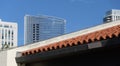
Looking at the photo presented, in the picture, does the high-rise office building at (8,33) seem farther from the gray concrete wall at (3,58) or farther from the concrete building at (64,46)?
the concrete building at (64,46)

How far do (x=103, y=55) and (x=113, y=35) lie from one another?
912 millimetres

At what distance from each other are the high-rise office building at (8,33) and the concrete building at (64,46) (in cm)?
9571

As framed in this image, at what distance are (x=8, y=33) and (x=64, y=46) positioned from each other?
10944cm

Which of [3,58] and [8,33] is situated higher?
[8,33]

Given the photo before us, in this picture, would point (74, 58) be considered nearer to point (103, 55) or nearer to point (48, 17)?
point (103, 55)

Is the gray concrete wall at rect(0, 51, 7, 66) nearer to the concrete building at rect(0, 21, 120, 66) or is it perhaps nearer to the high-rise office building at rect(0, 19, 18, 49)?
the concrete building at rect(0, 21, 120, 66)

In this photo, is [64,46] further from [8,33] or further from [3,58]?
[8,33]

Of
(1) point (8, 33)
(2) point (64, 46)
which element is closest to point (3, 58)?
(2) point (64, 46)

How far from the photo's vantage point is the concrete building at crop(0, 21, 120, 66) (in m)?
9.62

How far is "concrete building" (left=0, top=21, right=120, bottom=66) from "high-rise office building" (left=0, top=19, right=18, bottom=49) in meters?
95.7

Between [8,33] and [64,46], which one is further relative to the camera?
[8,33]

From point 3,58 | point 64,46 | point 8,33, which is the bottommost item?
point 3,58

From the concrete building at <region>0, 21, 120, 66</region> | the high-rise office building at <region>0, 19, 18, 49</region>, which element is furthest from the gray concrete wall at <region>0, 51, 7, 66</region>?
the high-rise office building at <region>0, 19, 18, 49</region>

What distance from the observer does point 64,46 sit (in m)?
10.6
